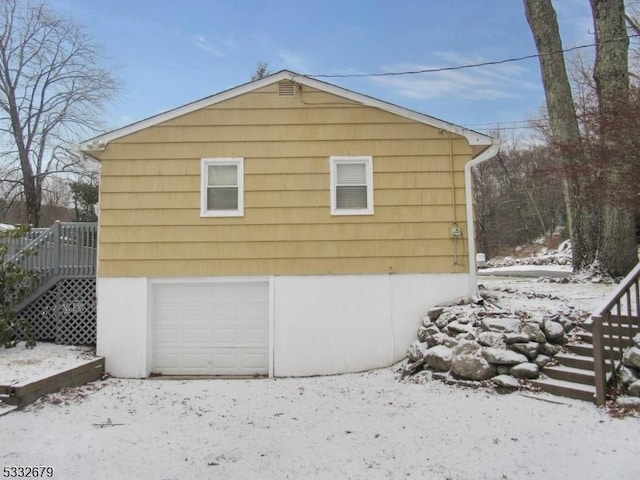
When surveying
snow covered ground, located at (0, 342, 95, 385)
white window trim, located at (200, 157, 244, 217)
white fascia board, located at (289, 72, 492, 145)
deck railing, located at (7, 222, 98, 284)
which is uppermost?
white fascia board, located at (289, 72, 492, 145)

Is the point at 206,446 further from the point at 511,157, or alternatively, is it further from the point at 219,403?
the point at 511,157

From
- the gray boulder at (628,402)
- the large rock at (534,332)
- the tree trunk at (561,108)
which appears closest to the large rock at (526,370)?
the large rock at (534,332)

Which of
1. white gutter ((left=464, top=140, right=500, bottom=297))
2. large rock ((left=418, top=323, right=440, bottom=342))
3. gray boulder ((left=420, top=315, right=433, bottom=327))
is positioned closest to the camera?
large rock ((left=418, top=323, right=440, bottom=342))

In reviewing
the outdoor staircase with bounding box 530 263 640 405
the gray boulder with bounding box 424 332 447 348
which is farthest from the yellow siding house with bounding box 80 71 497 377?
the outdoor staircase with bounding box 530 263 640 405

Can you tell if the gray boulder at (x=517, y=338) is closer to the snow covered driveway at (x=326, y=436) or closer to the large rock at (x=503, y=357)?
the large rock at (x=503, y=357)

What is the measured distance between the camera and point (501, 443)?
13.9 ft

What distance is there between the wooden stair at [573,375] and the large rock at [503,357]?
0.95 feet

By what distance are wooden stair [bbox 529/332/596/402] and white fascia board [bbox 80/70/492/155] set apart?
3.61 m

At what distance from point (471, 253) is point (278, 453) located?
4773 mm

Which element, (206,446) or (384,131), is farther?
(384,131)

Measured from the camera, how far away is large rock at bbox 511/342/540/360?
583 centimetres

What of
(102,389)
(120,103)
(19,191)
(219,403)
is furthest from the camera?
(120,103)

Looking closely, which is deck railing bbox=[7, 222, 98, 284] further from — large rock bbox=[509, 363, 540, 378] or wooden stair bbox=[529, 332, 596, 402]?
wooden stair bbox=[529, 332, 596, 402]

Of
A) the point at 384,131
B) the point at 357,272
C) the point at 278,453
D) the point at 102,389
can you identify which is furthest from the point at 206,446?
the point at 384,131
